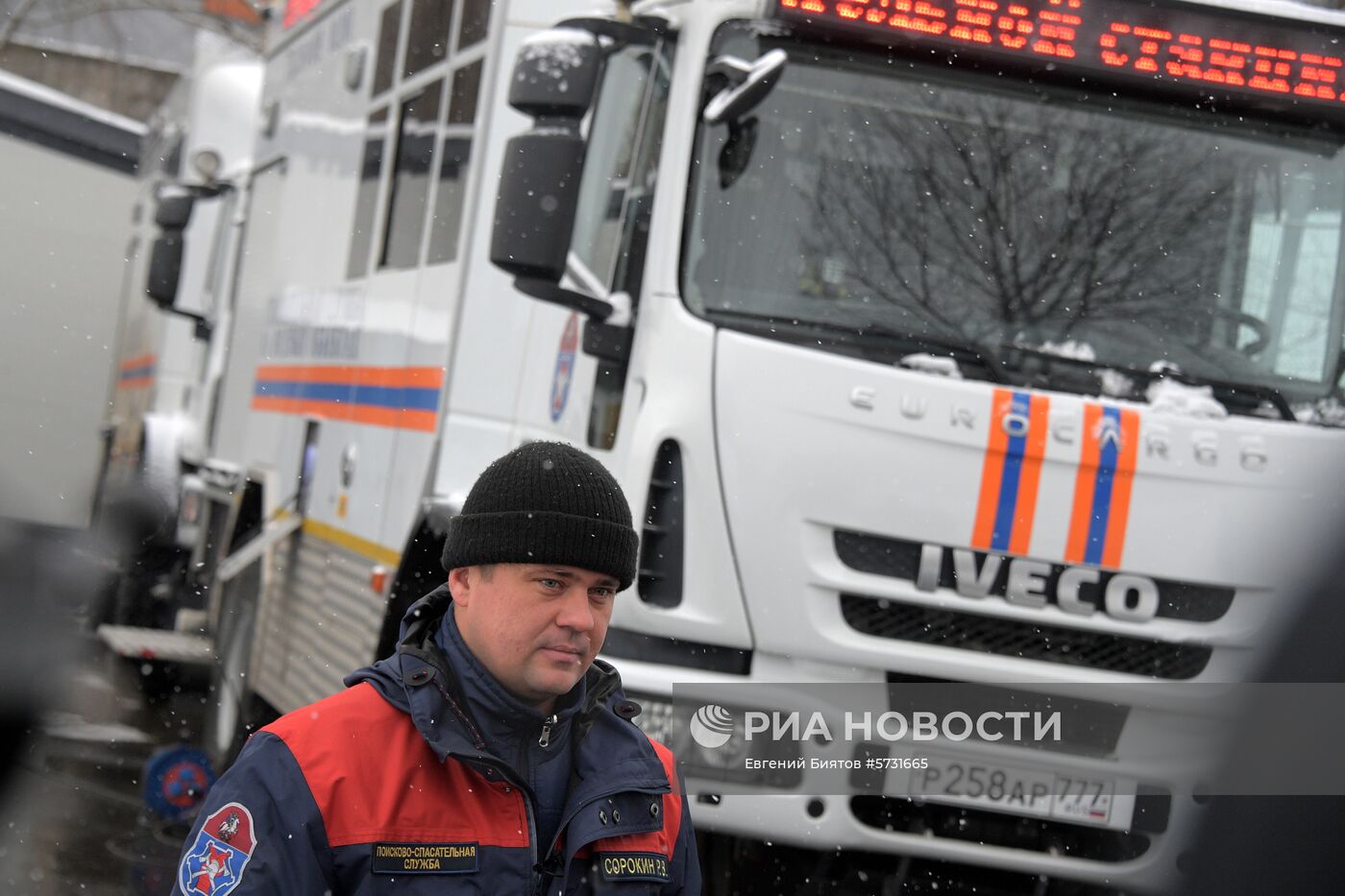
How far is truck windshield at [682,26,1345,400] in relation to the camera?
503 centimetres

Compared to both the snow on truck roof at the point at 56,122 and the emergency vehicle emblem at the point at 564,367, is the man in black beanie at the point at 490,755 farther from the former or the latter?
the snow on truck roof at the point at 56,122

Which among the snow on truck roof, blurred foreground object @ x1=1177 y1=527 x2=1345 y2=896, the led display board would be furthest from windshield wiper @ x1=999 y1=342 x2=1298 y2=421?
the snow on truck roof

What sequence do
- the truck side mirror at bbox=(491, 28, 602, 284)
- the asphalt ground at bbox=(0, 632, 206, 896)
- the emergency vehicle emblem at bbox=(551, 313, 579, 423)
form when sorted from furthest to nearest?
the asphalt ground at bbox=(0, 632, 206, 896), the emergency vehicle emblem at bbox=(551, 313, 579, 423), the truck side mirror at bbox=(491, 28, 602, 284)

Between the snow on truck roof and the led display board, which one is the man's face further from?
the snow on truck roof

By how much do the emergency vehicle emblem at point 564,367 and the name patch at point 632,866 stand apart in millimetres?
3062

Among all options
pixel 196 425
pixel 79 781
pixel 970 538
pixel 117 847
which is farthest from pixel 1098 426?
pixel 196 425

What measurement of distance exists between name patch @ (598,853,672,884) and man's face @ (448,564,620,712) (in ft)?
0.76

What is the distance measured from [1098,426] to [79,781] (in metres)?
5.58

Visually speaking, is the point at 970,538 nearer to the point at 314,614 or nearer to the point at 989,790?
the point at 989,790

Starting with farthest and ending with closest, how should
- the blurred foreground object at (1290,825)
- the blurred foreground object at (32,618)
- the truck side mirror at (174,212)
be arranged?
the truck side mirror at (174,212), the blurred foreground object at (32,618), the blurred foreground object at (1290,825)

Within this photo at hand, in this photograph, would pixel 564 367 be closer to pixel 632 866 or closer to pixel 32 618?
pixel 632 866

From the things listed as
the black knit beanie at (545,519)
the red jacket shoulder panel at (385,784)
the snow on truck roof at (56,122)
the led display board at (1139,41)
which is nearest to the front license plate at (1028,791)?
the led display board at (1139,41)

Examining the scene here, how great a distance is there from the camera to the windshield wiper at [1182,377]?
197 inches

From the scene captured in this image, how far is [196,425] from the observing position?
11.0 metres
